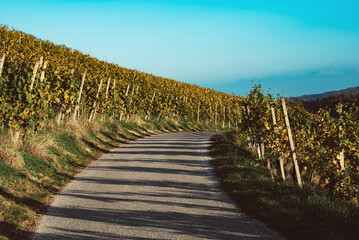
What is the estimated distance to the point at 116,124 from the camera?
20.6m

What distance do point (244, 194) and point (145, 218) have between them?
2.85 m

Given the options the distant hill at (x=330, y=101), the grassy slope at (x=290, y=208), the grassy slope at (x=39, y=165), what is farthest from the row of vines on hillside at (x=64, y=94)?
the grassy slope at (x=290, y=208)

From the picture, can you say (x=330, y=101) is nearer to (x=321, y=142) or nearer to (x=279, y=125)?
(x=321, y=142)

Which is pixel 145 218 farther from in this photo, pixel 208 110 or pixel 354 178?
pixel 208 110

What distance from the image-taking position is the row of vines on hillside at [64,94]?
407 inches

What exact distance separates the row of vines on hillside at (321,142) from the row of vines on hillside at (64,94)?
10.9 feet

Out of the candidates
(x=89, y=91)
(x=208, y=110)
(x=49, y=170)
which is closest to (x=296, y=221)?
(x=49, y=170)

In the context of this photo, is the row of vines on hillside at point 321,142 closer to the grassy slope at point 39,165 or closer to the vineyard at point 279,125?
the vineyard at point 279,125

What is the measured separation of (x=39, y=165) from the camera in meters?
9.48

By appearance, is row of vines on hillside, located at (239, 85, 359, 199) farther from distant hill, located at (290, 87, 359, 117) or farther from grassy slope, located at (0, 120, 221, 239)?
grassy slope, located at (0, 120, 221, 239)

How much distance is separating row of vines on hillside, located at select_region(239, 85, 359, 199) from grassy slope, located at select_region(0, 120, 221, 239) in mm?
6777

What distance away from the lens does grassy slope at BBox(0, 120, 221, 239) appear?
624 centimetres

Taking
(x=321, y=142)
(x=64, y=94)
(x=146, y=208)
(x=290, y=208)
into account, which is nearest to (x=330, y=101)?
(x=321, y=142)

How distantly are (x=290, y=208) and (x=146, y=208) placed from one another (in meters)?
3.13
